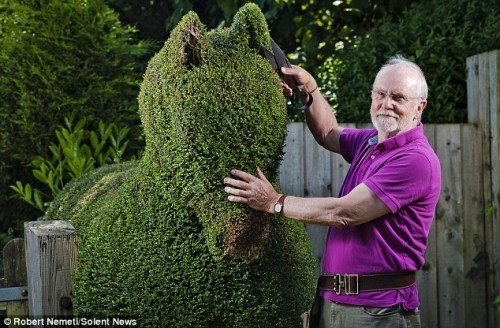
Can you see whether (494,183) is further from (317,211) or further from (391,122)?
(317,211)

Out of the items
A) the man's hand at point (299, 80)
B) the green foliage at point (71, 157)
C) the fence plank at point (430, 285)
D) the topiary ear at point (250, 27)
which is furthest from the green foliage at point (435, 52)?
the topiary ear at point (250, 27)

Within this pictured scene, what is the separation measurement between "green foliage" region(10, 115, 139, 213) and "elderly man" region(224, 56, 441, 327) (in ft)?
8.71

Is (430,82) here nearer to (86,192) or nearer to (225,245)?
(86,192)

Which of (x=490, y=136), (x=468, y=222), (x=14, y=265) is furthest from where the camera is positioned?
(x=468, y=222)

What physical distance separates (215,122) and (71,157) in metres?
2.93

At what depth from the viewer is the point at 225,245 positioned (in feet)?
9.57

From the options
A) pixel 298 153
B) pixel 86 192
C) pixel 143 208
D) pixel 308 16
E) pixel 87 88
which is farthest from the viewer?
pixel 308 16

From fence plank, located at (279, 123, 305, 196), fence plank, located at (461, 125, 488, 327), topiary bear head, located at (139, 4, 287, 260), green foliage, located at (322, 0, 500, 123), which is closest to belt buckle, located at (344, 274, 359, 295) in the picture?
topiary bear head, located at (139, 4, 287, 260)

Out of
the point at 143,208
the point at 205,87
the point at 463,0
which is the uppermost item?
the point at 463,0

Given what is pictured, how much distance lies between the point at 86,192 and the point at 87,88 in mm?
1919

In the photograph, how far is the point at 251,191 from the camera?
2.90m

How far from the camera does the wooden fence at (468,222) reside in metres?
5.25

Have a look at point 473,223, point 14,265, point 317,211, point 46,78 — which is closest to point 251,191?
point 317,211

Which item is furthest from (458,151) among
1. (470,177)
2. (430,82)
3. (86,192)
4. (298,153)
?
(86,192)
